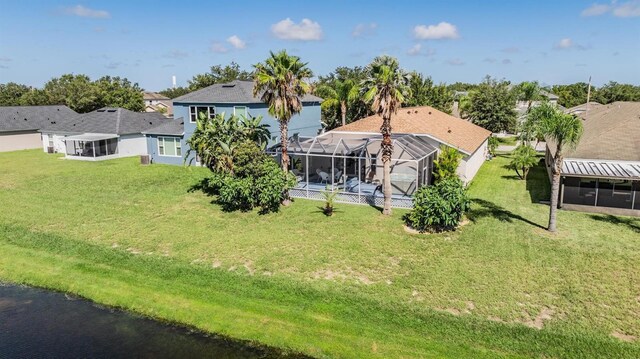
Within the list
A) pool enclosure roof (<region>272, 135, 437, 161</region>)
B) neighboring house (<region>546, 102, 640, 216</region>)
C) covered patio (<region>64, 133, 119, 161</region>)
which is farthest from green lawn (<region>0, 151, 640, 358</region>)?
covered patio (<region>64, 133, 119, 161</region>)

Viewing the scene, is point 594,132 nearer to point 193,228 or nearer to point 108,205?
point 193,228

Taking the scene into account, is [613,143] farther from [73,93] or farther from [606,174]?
[73,93]

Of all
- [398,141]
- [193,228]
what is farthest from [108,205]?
[398,141]

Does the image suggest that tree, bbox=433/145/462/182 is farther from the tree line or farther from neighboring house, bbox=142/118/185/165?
the tree line

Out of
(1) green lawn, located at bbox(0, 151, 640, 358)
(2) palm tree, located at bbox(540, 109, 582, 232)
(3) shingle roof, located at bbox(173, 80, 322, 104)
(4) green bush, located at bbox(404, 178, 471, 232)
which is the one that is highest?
(3) shingle roof, located at bbox(173, 80, 322, 104)

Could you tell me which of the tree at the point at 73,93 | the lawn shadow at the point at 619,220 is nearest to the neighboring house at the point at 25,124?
the tree at the point at 73,93

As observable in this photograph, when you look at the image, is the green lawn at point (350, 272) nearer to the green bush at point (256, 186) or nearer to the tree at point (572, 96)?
the green bush at point (256, 186)
